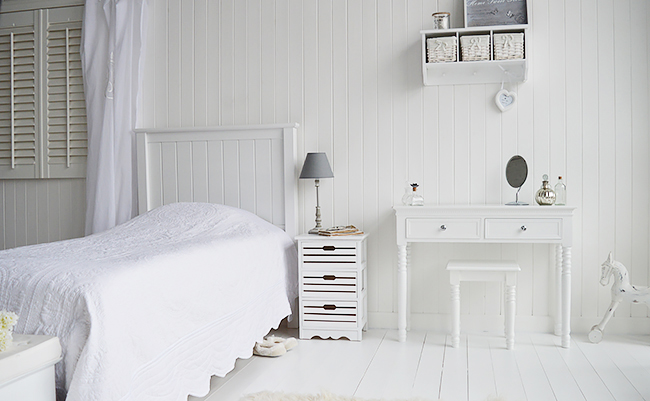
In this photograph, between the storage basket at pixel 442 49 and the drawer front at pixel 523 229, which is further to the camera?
the storage basket at pixel 442 49

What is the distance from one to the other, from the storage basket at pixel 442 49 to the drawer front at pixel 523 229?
0.95 meters

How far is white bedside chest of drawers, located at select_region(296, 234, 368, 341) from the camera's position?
124 inches

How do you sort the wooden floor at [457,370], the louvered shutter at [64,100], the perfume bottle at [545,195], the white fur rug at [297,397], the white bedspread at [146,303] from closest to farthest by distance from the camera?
the white bedspread at [146,303] → the white fur rug at [297,397] → the wooden floor at [457,370] → the perfume bottle at [545,195] → the louvered shutter at [64,100]

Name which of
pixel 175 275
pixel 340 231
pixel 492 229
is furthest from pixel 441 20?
pixel 175 275

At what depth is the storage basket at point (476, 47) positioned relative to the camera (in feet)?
10.3

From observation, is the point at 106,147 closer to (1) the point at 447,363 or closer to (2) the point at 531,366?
(1) the point at 447,363

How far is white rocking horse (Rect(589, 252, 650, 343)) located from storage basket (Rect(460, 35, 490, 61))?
127 cm

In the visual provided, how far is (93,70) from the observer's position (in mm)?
3664

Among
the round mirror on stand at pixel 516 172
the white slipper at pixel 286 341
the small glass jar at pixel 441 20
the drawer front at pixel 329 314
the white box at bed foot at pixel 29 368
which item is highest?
the small glass jar at pixel 441 20

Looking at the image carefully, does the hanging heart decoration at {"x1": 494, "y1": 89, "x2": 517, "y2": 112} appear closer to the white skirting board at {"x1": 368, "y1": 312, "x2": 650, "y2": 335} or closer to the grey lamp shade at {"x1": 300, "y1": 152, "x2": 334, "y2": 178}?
the grey lamp shade at {"x1": 300, "y1": 152, "x2": 334, "y2": 178}

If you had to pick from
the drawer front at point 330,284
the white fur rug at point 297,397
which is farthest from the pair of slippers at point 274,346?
the white fur rug at point 297,397

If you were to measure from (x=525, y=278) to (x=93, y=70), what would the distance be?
119 inches

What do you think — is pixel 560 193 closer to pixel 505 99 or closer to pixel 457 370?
pixel 505 99

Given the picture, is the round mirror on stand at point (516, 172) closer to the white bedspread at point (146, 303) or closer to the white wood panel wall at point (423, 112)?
the white wood panel wall at point (423, 112)
